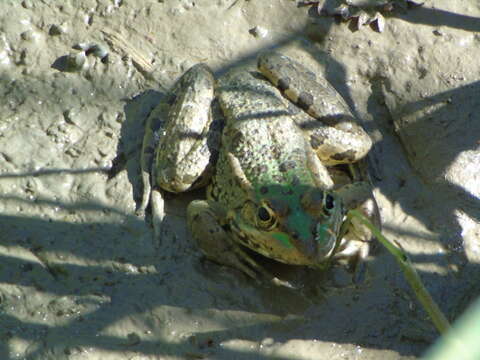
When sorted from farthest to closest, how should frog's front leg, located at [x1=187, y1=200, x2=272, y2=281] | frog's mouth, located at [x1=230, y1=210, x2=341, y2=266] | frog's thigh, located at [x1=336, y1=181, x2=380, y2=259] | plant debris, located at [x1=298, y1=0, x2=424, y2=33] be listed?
plant debris, located at [x1=298, y1=0, x2=424, y2=33] → frog's thigh, located at [x1=336, y1=181, x2=380, y2=259] → frog's front leg, located at [x1=187, y1=200, x2=272, y2=281] → frog's mouth, located at [x1=230, y1=210, x2=341, y2=266]

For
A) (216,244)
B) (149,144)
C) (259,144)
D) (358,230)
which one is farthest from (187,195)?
(358,230)

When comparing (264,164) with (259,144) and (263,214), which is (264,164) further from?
(263,214)

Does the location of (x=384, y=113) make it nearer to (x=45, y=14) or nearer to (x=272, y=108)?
(x=272, y=108)

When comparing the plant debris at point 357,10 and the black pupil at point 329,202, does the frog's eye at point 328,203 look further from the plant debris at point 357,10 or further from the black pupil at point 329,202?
the plant debris at point 357,10

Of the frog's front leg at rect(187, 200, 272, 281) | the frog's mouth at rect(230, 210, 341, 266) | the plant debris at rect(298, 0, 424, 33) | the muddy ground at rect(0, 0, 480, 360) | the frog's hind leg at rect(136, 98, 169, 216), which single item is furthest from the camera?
the plant debris at rect(298, 0, 424, 33)

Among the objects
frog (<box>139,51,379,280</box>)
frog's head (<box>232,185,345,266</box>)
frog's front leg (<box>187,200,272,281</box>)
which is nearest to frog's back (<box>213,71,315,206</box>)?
frog (<box>139,51,379,280</box>)

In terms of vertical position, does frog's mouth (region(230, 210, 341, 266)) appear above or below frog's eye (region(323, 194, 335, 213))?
below

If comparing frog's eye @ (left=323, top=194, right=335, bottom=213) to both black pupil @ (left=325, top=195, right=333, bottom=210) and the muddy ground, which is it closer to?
black pupil @ (left=325, top=195, right=333, bottom=210)

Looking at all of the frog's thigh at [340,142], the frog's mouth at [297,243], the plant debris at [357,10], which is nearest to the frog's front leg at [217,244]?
the frog's mouth at [297,243]
